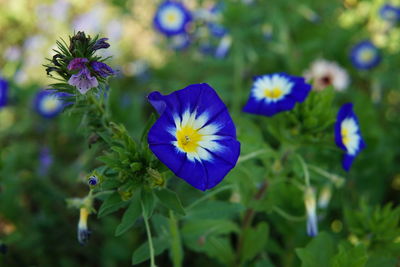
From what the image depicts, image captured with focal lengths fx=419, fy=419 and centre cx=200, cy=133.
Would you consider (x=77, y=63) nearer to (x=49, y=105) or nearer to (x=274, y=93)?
(x=274, y=93)

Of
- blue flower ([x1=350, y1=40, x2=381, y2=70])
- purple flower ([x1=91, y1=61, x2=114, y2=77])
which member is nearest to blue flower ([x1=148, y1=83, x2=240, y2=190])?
purple flower ([x1=91, y1=61, x2=114, y2=77])

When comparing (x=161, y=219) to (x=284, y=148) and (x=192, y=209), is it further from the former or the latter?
(x=284, y=148)

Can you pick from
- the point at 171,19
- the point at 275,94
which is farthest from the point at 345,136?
the point at 171,19

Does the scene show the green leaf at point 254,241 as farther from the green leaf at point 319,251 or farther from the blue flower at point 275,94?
the blue flower at point 275,94

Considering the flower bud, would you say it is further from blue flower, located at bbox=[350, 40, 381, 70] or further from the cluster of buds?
blue flower, located at bbox=[350, 40, 381, 70]

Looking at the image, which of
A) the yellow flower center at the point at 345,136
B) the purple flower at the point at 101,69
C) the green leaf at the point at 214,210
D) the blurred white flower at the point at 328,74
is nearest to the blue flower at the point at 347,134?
the yellow flower center at the point at 345,136
